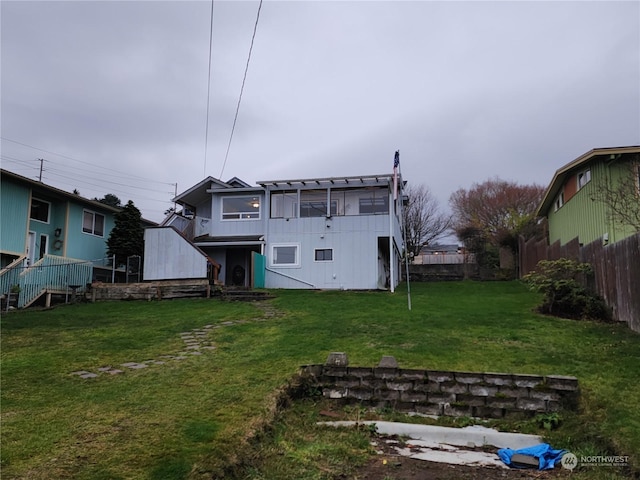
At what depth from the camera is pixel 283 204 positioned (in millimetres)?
22781

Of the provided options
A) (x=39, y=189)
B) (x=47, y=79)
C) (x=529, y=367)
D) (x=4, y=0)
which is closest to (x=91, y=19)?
(x=4, y=0)

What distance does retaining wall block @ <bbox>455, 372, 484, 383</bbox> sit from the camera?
645 centimetres

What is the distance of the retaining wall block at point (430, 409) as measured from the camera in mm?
6121

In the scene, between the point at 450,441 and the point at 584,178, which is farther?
the point at 584,178

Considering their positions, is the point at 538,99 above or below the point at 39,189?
above

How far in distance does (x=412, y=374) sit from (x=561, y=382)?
193 centimetres

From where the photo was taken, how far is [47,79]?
13.8 metres

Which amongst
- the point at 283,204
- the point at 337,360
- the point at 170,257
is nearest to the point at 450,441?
the point at 337,360

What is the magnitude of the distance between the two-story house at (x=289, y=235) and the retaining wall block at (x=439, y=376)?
13.5 metres

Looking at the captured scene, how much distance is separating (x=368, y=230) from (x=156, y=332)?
484 inches

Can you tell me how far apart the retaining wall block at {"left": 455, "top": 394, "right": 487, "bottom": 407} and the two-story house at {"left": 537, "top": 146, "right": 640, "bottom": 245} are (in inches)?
312

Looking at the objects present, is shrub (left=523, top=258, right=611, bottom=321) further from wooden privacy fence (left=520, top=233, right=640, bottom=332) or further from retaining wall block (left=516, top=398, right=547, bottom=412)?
retaining wall block (left=516, top=398, right=547, bottom=412)

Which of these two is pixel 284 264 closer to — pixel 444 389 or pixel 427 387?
pixel 427 387

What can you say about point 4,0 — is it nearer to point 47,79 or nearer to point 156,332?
point 47,79
